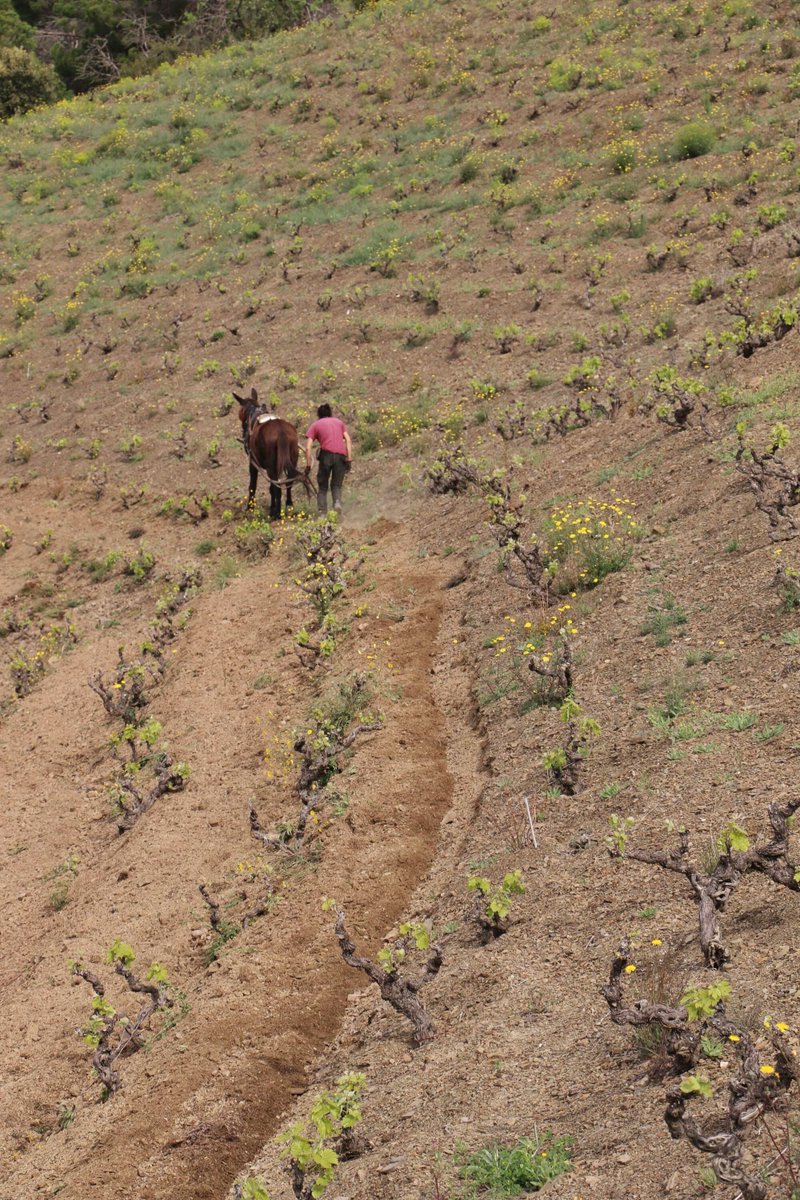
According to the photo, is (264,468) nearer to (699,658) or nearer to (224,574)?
(224,574)

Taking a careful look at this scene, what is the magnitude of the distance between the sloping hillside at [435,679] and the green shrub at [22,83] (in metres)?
24.0

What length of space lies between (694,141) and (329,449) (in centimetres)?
1229

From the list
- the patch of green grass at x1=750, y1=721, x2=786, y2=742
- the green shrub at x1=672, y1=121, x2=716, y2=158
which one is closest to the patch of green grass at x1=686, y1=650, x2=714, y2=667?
the patch of green grass at x1=750, y1=721, x2=786, y2=742

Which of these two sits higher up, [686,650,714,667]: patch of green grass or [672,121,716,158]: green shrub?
[672,121,716,158]: green shrub

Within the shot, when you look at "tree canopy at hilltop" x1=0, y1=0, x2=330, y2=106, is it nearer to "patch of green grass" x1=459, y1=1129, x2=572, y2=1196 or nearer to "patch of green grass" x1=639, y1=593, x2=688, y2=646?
"patch of green grass" x1=639, y1=593, x2=688, y2=646

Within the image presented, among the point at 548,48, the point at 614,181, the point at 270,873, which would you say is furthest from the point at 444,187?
the point at 270,873

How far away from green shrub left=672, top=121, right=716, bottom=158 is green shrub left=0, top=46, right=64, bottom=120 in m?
31.8

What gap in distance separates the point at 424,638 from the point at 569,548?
1587mm

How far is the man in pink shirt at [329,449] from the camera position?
14.4m

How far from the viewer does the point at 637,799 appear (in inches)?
260

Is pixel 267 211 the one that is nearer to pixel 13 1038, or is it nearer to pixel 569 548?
pixel 569 548

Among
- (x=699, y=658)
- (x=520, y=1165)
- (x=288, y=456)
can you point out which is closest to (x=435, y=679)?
(x=699, y=658)

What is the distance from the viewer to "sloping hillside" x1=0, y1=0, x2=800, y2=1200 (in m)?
5.12

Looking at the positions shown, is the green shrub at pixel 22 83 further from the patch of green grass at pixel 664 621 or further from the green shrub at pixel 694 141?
the patch of green grass at pixel 664 621
